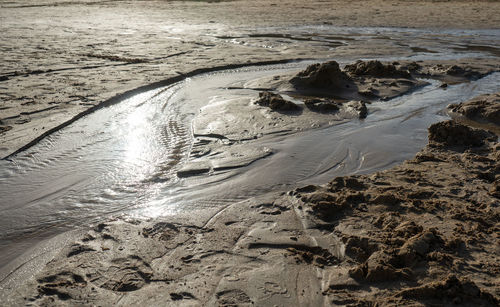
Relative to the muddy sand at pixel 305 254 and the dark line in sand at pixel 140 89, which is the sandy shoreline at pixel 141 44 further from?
the muddy sand at pixel 305 254

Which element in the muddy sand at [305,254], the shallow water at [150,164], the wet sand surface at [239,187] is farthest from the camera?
the shallow water at [150,164]

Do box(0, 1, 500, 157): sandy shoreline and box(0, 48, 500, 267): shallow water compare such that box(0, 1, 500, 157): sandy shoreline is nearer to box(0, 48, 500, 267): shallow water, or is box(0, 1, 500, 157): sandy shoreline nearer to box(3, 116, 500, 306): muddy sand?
box(0, 48, 500, 267): shallow water

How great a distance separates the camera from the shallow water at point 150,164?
330cm

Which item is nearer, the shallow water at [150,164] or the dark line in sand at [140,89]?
the shallow water at [150,164]

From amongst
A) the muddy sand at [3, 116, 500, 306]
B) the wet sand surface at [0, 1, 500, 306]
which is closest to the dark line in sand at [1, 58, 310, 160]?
the wet sand surface at [0, 1, 500, 306]

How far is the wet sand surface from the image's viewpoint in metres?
2.43

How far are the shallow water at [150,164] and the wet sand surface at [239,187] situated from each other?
19 millimetres

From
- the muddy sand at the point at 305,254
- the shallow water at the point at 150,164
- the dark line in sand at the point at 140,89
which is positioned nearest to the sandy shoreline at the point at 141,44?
the dark line in sand at the point at 140,89

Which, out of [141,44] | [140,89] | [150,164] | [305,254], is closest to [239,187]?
[150,164]

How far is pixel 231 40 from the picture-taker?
452 inches

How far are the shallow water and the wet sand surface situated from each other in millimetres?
19

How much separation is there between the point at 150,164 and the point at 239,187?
0.94 meters

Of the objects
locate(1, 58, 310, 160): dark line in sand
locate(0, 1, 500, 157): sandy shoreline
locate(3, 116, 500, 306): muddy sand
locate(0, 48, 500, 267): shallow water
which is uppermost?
locate(0, 1, 500, 157): sandy shoreline

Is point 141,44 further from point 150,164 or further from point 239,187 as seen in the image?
point 239,187
